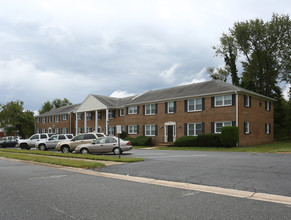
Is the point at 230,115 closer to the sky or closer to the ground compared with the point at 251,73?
closer to the ground

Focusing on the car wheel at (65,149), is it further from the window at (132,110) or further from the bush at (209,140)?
the window at (132,110)

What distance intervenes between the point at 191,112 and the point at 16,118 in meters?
45.5

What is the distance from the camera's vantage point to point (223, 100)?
28875 mm

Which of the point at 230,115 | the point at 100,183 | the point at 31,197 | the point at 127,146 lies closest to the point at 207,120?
the point at 230,115

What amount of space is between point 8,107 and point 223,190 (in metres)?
62.6

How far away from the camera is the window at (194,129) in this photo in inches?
1212

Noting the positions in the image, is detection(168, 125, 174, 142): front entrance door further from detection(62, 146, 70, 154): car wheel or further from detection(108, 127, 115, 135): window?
detection(62, 146, 70, 154): car wheel

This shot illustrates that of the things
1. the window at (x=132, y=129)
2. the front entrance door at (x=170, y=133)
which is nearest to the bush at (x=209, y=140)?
the front entrance door at (x=170, y=133)

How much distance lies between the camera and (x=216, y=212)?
5754 millimetres

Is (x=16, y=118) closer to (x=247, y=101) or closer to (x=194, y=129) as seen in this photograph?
(x=194, y=129)

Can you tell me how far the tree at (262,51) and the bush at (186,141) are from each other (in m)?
20.1

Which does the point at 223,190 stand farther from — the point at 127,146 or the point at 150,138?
the point at 150,138

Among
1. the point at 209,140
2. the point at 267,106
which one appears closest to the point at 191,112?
the point at 209,140

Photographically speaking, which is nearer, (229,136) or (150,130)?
(229,136)
